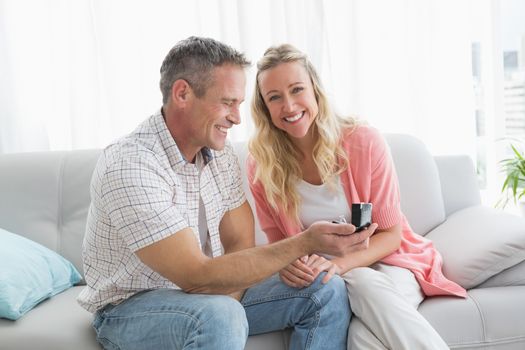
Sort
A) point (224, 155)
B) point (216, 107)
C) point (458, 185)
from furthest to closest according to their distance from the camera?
point (458, 185), point (224, 155), point (216, 107)

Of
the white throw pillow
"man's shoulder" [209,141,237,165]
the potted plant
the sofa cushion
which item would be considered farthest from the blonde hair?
the potted plant

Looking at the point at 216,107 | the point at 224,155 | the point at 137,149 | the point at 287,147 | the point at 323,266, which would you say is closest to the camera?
the point at 137,149

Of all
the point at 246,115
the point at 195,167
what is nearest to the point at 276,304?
the point at 195,167

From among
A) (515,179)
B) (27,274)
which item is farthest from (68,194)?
(515,179)

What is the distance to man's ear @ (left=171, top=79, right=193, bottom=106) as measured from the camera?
1.69 m

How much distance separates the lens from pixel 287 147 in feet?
6.86

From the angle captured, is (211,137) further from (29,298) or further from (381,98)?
(381,98)

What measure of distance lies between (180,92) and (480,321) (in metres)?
1.06

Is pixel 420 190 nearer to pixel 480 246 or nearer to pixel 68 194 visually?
pixel 480 246

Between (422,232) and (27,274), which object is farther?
(422,232)

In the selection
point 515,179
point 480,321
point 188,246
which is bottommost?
point 480,321

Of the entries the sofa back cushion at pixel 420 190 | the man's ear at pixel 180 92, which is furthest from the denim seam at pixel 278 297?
the sofa back cushion at pixel 420 190

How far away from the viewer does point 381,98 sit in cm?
293

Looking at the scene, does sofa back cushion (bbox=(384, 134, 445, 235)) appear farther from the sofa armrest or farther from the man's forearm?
the man's forearm
